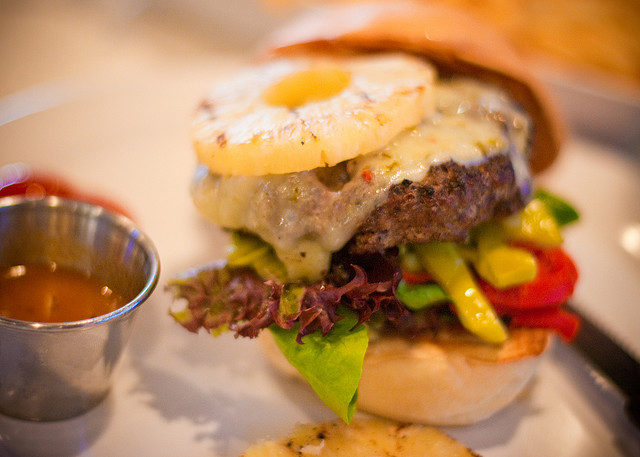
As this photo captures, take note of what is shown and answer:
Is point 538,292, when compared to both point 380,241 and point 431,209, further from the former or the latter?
point 380,241

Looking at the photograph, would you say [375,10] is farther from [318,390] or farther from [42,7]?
[42,7]

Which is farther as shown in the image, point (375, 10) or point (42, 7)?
point (42, 7)

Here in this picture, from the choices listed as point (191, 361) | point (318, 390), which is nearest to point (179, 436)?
point (191, 361)

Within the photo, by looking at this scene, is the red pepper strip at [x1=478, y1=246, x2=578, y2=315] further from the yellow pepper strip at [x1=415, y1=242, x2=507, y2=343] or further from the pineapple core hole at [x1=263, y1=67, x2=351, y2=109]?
the pineapple core hole at [x1=263, y1=67, x2=351, y2=109]

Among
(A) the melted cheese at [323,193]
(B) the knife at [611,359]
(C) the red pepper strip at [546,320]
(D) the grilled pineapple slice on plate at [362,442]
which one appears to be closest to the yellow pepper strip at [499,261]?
(C) the red pepper strip at [546,320]

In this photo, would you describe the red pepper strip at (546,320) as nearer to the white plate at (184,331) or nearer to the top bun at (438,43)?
the white plate at (184,331)

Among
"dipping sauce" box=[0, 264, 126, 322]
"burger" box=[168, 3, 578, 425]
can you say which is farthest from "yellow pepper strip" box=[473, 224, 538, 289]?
"dipping sauce" box=[0, 264, 126, 322]
